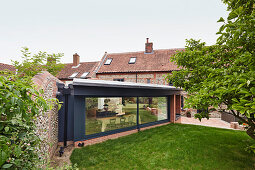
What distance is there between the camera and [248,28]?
2.31 metres

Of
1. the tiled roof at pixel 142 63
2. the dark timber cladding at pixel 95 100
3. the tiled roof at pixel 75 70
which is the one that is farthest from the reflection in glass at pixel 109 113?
the tiled roof at pixel 75 70

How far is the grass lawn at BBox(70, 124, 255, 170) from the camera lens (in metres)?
3.86

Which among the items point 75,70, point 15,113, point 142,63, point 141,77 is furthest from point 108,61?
point 15,113

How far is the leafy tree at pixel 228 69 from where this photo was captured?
202 centimetres

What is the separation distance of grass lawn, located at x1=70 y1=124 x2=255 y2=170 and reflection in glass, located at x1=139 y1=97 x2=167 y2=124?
73.8 inches

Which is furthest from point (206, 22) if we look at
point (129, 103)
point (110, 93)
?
point (110, 93)

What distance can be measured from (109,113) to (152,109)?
3.31 m

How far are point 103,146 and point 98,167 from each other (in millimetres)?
1393

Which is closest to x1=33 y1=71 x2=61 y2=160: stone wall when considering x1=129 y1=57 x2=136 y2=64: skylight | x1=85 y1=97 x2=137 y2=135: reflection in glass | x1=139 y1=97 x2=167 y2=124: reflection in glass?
x1=85 y1=97 x2=137 y2=135: reflection in glass

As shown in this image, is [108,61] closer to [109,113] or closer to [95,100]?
[109,113]

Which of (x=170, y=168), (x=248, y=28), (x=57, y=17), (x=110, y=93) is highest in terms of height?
(x=57, y=17)

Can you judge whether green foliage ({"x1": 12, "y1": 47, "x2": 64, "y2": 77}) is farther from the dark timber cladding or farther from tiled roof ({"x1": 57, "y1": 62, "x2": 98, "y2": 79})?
tiled roof ({"x1": 57, "y1": 62, "x2": 98, "y2": 79})

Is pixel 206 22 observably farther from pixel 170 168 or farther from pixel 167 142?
pixel 170 168

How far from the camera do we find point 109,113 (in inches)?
248
